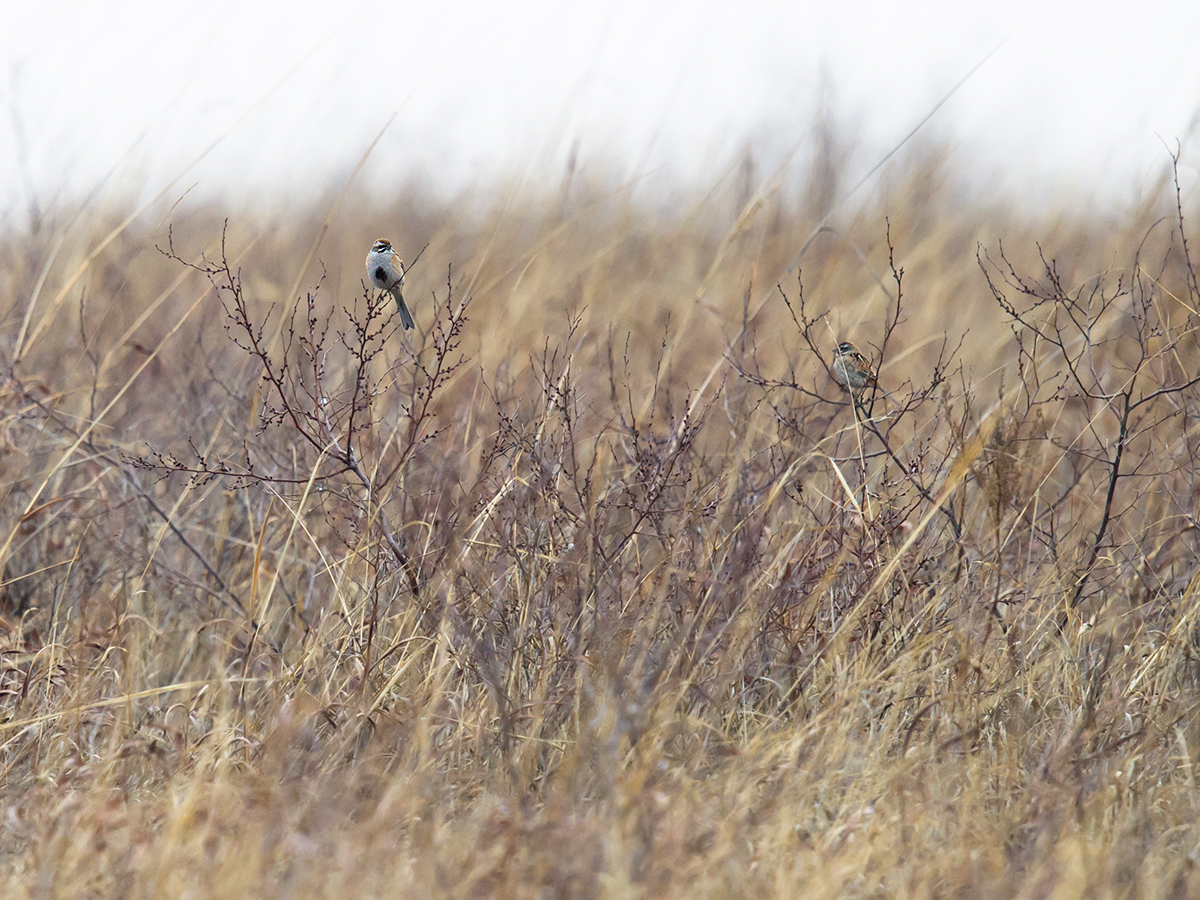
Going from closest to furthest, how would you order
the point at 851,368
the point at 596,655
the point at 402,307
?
the point at 596,655
the point at 402,307
the point at 851,368

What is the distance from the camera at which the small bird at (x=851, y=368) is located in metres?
3.02

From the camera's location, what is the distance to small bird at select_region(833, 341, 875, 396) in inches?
119

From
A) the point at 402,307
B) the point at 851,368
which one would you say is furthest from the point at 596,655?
the point at 851,368

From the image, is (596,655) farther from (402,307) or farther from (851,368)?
(851,368)

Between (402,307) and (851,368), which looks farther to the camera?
(851,368)

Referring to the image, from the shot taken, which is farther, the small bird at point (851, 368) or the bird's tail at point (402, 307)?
the small bird at point (851, 368)

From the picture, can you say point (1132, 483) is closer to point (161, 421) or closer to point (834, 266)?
point (834, 266)

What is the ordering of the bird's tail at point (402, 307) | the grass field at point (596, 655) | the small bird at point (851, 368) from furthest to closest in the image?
the small bird at point (851, 368) → the bird's tail at point (402, 307) → the grass field at point (596, 655)

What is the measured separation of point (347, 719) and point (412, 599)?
404 millimetres

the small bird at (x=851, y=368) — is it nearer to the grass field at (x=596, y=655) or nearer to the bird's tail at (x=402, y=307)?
the grass field at (x=596, y=655)

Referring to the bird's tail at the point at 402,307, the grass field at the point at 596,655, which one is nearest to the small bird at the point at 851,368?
the grass field at the point at 596,655

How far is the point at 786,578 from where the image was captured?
9.17ft

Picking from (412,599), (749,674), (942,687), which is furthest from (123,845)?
(942,687)

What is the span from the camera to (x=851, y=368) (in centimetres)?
317
